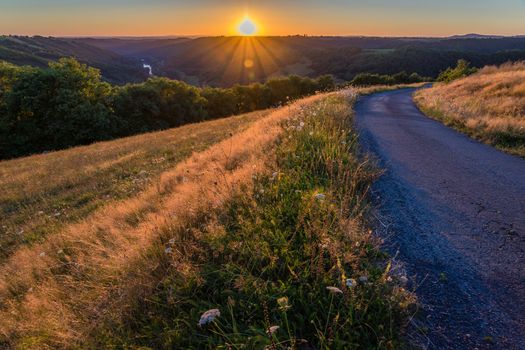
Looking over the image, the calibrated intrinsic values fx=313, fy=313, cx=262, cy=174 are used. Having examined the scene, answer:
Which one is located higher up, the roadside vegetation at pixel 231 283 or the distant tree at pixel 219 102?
the roadside vegetation at pixel 231 283

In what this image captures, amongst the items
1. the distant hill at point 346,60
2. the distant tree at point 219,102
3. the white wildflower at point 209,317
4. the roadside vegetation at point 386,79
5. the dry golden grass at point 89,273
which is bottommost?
the distant tree at point 219,102

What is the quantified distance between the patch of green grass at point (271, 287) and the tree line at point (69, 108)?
112 ft

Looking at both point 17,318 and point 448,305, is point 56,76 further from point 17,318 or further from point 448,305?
point 448,305

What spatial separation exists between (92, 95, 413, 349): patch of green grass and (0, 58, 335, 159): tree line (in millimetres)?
34092

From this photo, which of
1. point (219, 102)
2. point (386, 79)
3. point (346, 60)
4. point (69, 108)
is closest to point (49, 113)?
point (69, 108)

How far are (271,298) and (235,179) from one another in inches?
106

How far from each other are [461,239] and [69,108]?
36497mm

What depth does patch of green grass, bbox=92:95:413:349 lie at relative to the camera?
7.92 feet

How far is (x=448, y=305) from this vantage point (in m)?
2.82

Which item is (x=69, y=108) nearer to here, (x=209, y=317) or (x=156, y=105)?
(x=156, y=105)

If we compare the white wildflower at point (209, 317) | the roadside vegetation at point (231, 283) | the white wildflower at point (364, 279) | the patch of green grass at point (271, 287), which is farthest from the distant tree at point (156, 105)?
the white wildflower at point (364, 279)

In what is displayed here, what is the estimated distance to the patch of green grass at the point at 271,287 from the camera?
241 cm

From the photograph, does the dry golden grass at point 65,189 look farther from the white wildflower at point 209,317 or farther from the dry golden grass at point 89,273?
the white wildflower at point 209,317

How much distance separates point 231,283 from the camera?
2941mm
